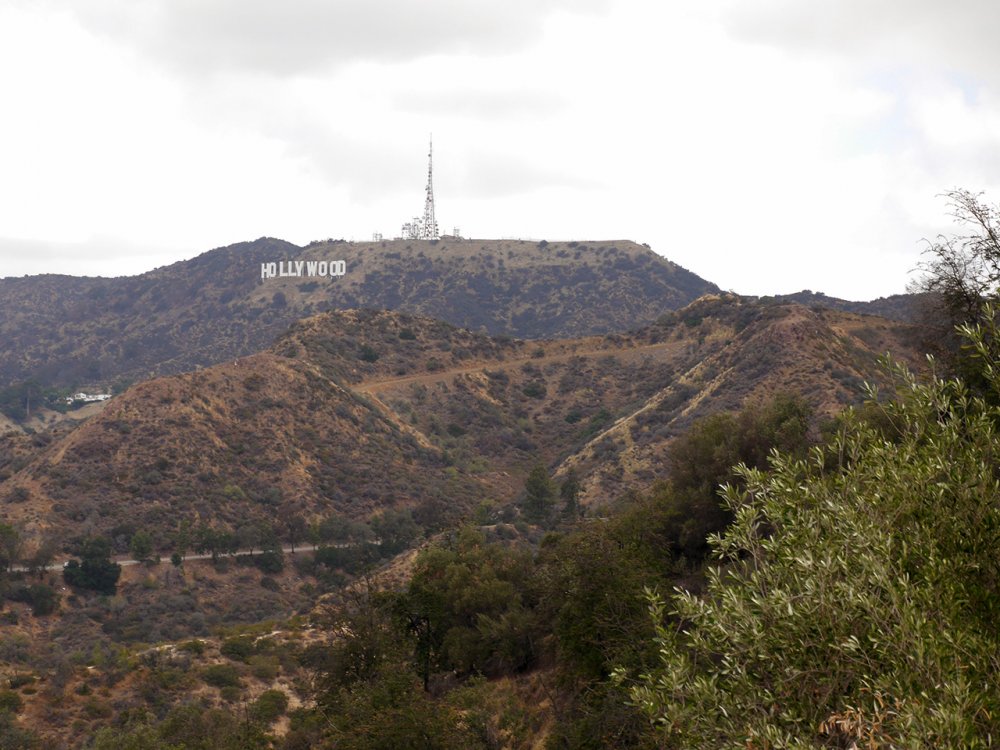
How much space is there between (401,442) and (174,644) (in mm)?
39798

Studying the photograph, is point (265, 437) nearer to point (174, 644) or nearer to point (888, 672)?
point (174, 644)

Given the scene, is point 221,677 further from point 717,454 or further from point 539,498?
point 539,498

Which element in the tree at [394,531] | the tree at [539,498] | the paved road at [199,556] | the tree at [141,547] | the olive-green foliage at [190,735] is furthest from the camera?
the tree at [394,531]

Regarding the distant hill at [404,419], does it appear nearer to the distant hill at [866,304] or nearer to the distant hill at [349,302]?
the distant hill at [866,304]

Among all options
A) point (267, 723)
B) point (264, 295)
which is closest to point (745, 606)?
point (267, 723)

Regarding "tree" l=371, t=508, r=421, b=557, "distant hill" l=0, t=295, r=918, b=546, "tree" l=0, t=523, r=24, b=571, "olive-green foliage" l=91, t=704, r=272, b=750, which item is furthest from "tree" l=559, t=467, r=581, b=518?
"tree" l=0, t=523, r=24, b=571

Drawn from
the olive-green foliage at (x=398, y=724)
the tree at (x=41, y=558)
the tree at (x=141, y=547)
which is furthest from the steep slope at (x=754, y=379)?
the olive-green foliage at (x=398, y=724)

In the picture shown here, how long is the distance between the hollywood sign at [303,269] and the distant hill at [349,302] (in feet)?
8.11

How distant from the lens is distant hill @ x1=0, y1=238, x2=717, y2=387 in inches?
6255

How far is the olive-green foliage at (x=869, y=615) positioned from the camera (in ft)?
24.5

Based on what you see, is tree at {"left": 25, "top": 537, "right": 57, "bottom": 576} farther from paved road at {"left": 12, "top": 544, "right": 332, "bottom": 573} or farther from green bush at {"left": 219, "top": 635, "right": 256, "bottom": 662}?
green bush at {"left": 219, "top": 635, "right": 256, "bottom": 662}

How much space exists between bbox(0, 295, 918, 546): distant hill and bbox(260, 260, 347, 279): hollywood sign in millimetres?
82755

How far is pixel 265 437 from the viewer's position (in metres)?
74.1

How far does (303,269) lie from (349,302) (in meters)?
26.3
